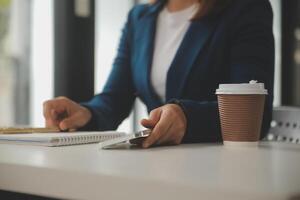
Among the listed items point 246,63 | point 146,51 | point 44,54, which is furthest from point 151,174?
point 44,54

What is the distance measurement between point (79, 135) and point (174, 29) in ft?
2.16

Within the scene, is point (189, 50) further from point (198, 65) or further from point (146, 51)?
point (146, 51)

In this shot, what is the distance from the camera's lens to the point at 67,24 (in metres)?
2.37

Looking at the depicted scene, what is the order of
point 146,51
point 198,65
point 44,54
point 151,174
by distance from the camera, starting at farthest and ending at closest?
point 44,54 → point 146,51 → point 198,65 → point 151,174

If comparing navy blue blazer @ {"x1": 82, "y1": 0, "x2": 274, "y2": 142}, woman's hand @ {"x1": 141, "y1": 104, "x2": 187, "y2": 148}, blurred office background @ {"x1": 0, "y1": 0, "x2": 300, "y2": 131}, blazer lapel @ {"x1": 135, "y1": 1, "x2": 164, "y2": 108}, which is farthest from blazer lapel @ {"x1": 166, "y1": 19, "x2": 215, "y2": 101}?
blurred office background @ {"x1": 0, "y1": 0, "x2": 300, "y2": 131}

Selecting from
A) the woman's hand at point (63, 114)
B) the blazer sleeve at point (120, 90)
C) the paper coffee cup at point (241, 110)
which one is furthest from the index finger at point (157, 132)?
A: the blazer sleeve at point (120, 90)

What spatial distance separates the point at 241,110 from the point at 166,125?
144 mm

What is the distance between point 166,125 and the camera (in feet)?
2.97

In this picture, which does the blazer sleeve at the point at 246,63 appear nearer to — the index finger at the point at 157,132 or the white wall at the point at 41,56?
the index finger at the point at 157,132

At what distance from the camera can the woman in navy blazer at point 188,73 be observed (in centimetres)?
98

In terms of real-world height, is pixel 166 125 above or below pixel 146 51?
below

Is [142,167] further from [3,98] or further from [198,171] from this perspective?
[3,98]

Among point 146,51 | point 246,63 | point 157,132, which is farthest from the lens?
point 146,51

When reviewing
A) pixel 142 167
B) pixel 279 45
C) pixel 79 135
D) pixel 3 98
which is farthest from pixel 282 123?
pixel 279 45
